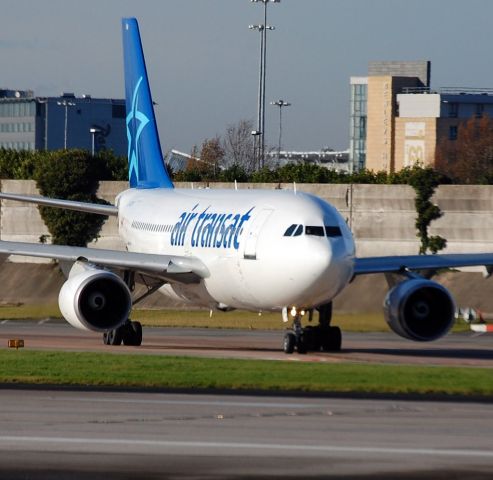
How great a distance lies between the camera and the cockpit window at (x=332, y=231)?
3117 cm

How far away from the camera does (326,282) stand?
30594 millimetres

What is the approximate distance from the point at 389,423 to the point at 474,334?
2428cm

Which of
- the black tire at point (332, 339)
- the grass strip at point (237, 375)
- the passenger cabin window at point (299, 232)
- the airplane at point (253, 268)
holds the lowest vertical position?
the black tire at point (332, 339)

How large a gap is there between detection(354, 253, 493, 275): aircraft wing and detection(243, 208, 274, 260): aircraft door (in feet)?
8.61

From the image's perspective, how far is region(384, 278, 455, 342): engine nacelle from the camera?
3331 cm

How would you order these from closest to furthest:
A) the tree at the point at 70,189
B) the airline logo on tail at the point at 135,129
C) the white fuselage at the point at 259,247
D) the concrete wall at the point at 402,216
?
the white fuselage at the point at 259,247 < the airline logo on tail at the point at 135,129 < the concrete wall at the point at 402,216 < the tree at the point at 70,189

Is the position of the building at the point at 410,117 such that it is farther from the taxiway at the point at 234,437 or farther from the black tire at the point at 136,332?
the taxiway at the point at 234,437

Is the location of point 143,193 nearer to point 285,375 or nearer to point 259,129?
point 285,375

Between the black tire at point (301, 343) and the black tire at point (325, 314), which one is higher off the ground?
the black tire at point (325, 314)

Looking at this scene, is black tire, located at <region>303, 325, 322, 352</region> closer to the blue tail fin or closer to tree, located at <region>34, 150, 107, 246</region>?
the blue tail fin

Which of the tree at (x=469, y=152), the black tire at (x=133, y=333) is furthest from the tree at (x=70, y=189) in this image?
the tree at (x=469, y=152)

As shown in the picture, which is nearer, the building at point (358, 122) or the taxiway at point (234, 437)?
the taxiway at point (234, 437)

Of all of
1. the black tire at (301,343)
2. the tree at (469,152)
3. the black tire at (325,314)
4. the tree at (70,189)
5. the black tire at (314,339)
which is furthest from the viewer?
the tree at (469,152)

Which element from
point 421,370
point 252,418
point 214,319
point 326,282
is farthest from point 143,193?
point 252,418
